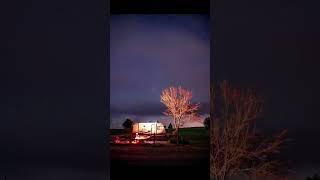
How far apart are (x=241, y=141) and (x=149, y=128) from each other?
1097 mm

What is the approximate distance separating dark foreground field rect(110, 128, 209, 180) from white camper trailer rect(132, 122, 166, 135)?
153 mm

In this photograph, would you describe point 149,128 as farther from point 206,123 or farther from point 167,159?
point 206,123

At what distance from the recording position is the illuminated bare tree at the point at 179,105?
607cm

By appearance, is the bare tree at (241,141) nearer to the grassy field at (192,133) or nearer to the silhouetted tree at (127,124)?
the grassy field at (192,133)

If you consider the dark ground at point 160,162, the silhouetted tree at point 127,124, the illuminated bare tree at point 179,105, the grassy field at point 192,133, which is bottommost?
the dark ground at point 160,162

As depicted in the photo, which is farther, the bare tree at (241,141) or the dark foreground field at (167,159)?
the dark foreground field at (167,159)

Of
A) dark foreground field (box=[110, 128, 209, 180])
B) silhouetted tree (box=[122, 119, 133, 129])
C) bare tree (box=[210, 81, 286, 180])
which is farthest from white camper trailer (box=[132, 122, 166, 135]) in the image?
bare tree (box=[210, 81, 286, 180])

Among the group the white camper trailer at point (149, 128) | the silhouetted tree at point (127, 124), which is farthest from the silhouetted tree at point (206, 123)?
the silhouetted tree at point (127, 124)

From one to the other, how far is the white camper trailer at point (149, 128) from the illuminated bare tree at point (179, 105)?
164 millimetres

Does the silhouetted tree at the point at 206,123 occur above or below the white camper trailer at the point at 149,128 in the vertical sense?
above

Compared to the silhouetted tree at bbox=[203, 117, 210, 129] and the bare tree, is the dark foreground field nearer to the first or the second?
the silhouetted tree at bbox=[203, 117, 210, 129]

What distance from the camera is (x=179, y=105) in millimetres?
6098

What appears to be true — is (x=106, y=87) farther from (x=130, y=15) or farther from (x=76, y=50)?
(x=130, y=15)

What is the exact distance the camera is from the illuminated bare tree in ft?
19.9
